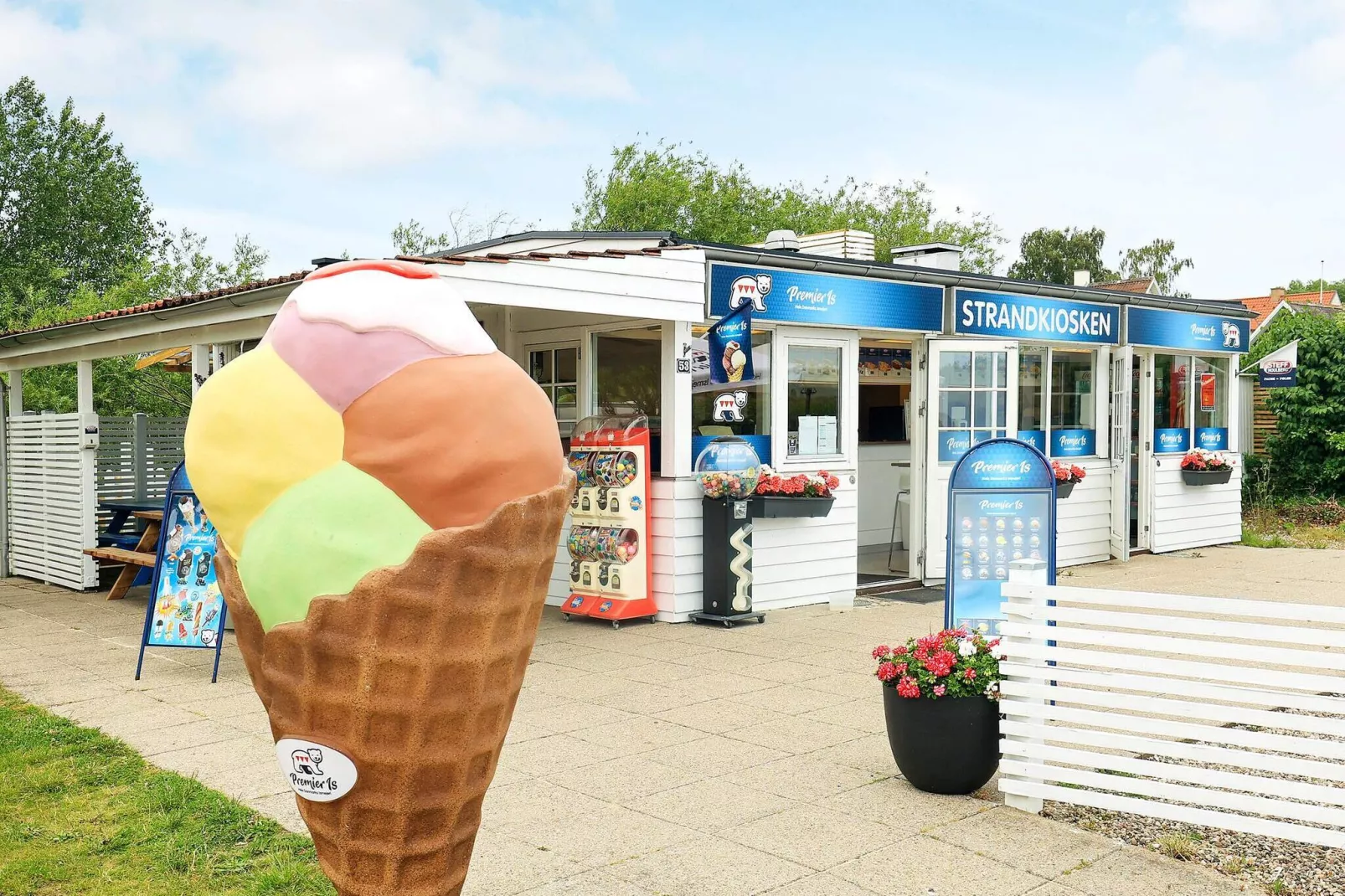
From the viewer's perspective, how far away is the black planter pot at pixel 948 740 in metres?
4.94

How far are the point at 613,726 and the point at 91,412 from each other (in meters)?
7.55

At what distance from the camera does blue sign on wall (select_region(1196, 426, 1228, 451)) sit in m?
14.8

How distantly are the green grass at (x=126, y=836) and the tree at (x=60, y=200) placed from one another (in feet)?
104

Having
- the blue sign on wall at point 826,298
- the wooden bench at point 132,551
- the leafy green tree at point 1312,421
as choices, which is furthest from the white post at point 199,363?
the leafy green tree at point 1312,421

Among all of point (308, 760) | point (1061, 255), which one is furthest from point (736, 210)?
point (308, 760)

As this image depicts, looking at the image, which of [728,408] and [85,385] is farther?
[85,385]

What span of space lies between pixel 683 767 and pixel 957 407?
6.93 m

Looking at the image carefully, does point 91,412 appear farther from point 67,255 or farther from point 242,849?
point 67,255

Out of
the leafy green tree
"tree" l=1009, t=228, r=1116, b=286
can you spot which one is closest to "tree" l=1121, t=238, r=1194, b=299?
"tree" l=1009, t=228, r=1116, b=286

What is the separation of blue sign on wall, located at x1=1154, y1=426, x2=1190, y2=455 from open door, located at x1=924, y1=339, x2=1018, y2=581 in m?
3.52

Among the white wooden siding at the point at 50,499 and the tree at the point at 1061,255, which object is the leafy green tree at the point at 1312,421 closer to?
the white wooden siding at the point at 50,499

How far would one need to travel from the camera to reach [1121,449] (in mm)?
13273

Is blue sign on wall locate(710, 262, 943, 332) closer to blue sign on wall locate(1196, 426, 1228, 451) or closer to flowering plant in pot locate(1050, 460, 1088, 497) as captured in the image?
flowering plant in pot locate(1050, 460, 1088, 497)

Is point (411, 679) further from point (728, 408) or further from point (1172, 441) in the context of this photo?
point (1172, 441)
